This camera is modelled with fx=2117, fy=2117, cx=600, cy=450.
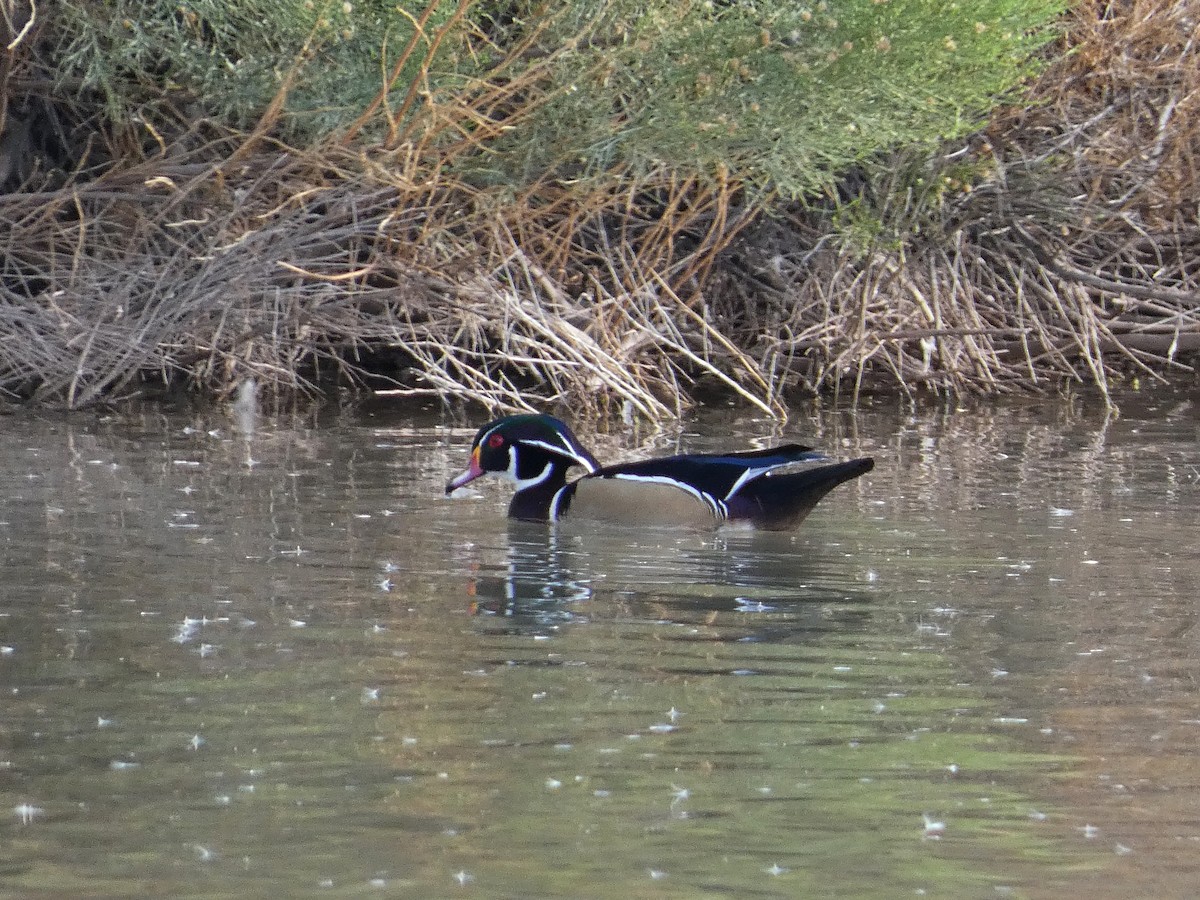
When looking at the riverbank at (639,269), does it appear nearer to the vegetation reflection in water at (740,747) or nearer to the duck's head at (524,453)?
the duck's head at (524,453)

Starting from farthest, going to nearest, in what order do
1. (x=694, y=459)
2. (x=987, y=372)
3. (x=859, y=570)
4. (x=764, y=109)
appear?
(x=987, y=372), (x=764, y=109), (x=694, y=459), (x=859, y=570)

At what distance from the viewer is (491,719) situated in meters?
4.12

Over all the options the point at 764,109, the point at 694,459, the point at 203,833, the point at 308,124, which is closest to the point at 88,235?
the point at 308,124

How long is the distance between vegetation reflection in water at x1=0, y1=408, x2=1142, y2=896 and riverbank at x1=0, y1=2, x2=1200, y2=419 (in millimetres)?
3672

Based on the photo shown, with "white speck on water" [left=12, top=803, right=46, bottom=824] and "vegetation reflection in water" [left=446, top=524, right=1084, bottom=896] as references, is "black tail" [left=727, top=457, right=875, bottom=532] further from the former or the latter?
"white speck on water" [left=12, top=803, right=46, bottom=824]

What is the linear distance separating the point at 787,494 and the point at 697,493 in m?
0.31

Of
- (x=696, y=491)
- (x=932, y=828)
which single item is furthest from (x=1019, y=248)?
(x=932, y=828)

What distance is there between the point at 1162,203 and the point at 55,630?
873cm

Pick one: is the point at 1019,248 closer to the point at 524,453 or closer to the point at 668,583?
the point at 524,453

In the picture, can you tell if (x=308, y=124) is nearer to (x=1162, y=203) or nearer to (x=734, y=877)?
(x=1162, y=203)

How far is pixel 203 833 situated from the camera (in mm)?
3396

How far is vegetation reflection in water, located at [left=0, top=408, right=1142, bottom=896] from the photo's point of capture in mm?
3295

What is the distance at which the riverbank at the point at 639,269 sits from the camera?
33.3 feet

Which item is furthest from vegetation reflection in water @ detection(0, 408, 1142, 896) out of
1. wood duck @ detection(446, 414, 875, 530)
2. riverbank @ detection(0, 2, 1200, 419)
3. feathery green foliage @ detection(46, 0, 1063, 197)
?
riverbank @ detection(0, 2, 1200, 419)
